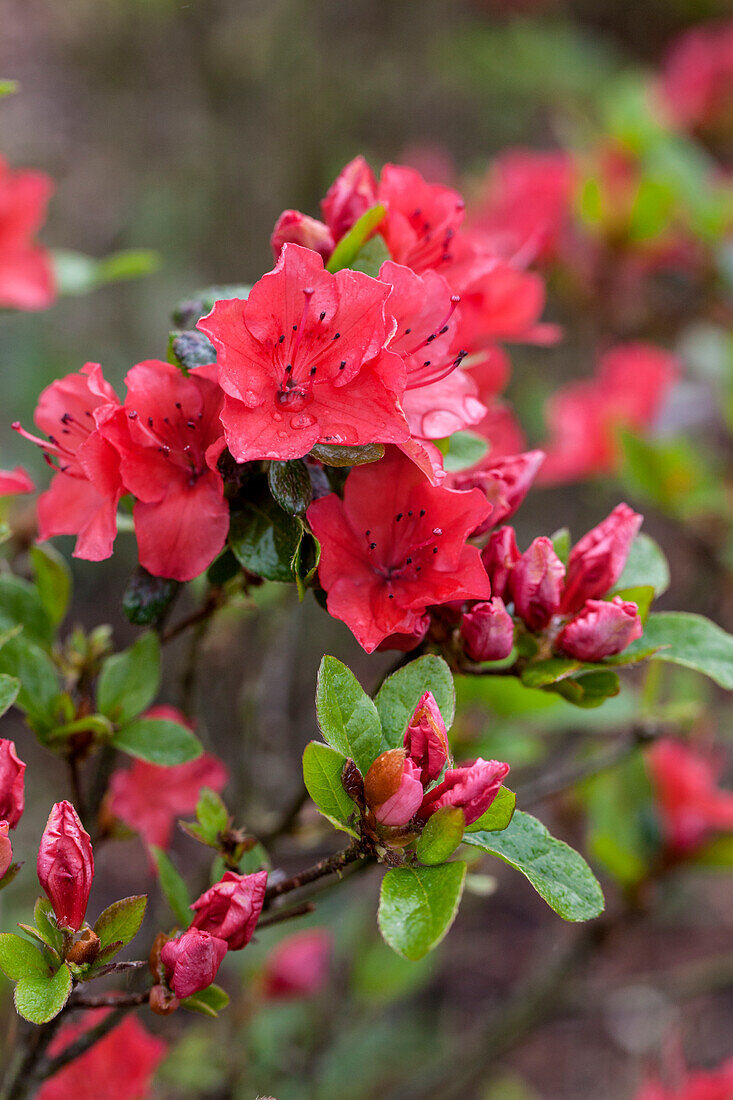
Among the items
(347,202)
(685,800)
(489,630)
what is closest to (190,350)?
(347,202)

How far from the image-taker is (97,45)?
3.62 meters

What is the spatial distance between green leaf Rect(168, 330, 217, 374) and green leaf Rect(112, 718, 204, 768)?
0.95 feet

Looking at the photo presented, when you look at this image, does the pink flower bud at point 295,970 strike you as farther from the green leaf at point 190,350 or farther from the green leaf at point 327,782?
the green leaf at point 190,350

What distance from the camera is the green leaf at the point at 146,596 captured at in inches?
29.5

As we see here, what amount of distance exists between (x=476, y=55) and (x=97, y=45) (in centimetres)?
140

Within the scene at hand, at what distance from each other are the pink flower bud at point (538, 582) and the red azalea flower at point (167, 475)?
22cm

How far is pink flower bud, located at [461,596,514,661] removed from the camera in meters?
0.72

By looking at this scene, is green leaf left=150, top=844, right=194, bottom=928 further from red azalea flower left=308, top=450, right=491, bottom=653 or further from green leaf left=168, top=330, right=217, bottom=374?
green leaf left=168, top=330, right=217, bottom=374

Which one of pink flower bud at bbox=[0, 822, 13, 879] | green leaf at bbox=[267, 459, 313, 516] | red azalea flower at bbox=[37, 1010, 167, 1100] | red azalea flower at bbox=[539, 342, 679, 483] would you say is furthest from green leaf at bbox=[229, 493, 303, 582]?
red azalea flower at bbox=[539, 342, 679, 483]

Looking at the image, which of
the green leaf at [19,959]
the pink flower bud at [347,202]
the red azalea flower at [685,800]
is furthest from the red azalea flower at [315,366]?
the red azalea flower at [685,800]

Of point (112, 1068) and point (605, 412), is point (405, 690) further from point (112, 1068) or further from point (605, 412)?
point (605, 412)

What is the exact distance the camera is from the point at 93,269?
131 centimetres

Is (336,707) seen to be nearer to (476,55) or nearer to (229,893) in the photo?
(229,893)

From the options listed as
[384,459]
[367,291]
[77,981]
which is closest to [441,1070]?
[77,981]
